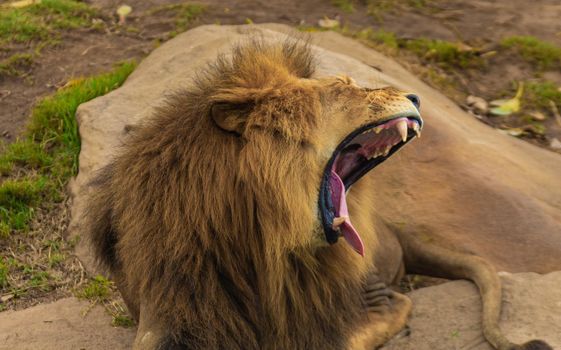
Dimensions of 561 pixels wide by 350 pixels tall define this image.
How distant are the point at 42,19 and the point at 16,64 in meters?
0.73

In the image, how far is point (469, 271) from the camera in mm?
3381

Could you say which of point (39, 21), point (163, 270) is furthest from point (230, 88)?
point (39, 21)

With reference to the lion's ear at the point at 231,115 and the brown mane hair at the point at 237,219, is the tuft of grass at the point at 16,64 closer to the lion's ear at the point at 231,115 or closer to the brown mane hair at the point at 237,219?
the brown mane hair at the point at 237,219

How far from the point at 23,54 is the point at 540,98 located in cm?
386

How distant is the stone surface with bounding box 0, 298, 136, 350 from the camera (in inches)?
122

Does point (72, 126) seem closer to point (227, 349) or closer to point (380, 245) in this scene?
point (380, 245)

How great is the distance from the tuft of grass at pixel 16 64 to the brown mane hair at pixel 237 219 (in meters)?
3.22

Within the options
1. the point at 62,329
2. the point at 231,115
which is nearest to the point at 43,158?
the point at 62,329

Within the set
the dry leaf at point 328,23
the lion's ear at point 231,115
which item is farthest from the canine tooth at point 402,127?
the dry leaf at point 328,23

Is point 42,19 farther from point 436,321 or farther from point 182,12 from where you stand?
point 436,321

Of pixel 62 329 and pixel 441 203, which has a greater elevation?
pixel 441 203

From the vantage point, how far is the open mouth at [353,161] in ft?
7.32

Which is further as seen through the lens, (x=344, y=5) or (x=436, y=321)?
(x=344, y=5)

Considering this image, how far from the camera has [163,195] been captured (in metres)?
2.33
